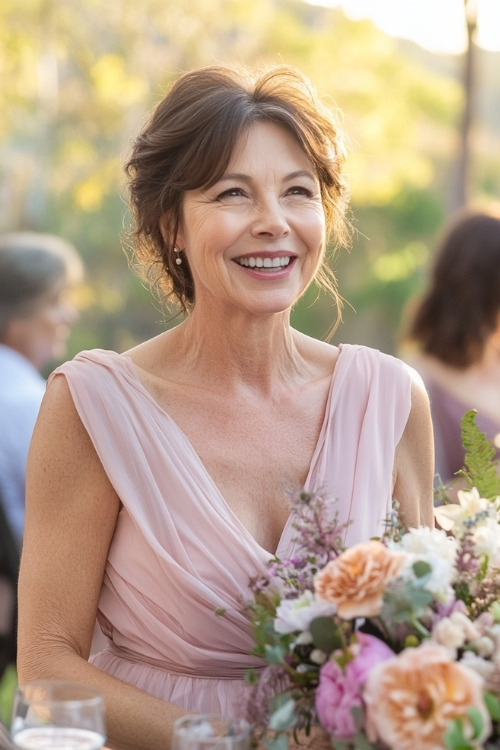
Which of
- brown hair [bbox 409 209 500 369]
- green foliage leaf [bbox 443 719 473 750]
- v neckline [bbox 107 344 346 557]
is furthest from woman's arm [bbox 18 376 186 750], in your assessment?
brown hair [bbox 409 209 500 369]

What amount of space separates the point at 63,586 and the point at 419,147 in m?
18.0

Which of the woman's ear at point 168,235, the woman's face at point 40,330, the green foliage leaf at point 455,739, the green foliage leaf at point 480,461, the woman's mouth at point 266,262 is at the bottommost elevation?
the green foliage leaf at point 455,739

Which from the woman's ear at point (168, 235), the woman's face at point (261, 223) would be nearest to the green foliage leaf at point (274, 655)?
the woman's face at point (261, 223)

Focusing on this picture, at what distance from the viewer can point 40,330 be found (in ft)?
18.4

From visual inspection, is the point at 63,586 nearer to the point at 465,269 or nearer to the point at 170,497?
the point at 170,497

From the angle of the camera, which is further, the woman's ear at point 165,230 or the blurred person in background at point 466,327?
the blurred person in background at point 466,327

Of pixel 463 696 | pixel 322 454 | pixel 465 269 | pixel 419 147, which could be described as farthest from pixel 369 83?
pixel 463 696

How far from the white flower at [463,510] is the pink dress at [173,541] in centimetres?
51

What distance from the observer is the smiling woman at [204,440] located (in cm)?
246

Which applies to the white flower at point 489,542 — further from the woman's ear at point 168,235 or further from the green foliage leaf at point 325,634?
the woman's ear at point 168,235

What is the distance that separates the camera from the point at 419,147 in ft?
64.4

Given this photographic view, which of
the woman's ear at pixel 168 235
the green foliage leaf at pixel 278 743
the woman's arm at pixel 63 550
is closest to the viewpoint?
the green foliage leaf at pixel 278 743

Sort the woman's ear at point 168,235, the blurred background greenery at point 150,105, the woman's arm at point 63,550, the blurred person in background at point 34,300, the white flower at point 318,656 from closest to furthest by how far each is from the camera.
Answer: the white flower at point 318,656 < the woman's arm at point 63,550 < the woman's ear at point 168,235 < the blurred person in background at point 34,300 < the blurred background greenery at point 150,105

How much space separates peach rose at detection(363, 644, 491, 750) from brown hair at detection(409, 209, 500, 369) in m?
3.21
